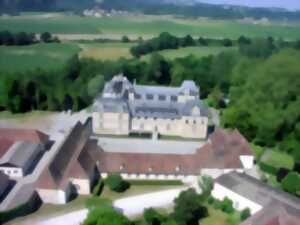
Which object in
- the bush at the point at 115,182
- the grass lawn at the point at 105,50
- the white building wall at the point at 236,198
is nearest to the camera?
the white building wall at the point at 236,198

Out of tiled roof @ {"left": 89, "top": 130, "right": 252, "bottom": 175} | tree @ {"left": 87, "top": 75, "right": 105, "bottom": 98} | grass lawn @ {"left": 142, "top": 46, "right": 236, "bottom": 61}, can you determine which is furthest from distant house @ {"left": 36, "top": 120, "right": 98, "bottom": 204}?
grass lawn @ {"left": 142, "top": 46, "right": 236, "bottom": 61}

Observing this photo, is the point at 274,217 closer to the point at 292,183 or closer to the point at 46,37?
the point at 292,183

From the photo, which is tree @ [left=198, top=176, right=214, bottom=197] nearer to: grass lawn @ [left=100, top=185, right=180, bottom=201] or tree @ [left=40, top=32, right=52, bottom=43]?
grass lawn @ [left=100, top=185, right=180, bottom=201]

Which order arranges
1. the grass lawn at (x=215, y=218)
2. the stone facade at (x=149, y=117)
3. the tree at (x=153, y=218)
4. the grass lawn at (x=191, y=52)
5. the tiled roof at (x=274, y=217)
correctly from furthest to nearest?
the grass lawn at (x=191, y=52), the stone facade at (x=149, y=117), the grass lawn at (x=215, y=218), the tree at (x=153, y=218), the tiled roof at (x=274, y=217)

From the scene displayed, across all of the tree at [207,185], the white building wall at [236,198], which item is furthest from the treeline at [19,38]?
the white building wall at [236,198]

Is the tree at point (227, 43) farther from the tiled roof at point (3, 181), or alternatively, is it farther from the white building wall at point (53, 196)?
the white building wall at point (53, 196)

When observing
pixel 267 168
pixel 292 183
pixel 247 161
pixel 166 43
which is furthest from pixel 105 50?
pixel 292 183

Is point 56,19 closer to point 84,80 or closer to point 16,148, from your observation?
point 84,80
